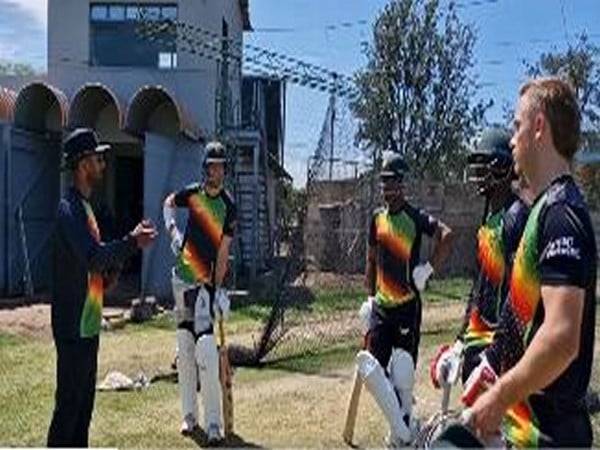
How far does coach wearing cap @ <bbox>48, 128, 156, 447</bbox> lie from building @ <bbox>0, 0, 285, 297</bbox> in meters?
14.4

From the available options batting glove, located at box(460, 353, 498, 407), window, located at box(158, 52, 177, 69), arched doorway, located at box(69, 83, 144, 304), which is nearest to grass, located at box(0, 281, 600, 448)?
batting glove, located at box(460, 353, 498, 407)

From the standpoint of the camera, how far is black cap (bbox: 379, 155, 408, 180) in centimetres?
829

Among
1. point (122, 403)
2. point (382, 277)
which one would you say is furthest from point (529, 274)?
point (122, 403)

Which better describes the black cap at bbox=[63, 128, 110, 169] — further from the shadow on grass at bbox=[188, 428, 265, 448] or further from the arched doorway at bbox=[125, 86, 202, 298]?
the arched doorway at bbox=[125, 86, 202, 298]

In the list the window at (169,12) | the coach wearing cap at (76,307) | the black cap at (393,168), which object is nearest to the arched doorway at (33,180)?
the window at (169,12)

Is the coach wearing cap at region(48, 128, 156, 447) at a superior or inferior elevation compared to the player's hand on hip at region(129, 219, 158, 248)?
inferior

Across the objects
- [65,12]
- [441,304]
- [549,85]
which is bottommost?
[441,304]

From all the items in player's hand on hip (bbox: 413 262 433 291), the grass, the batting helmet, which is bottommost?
the grass

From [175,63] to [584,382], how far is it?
23.0 metres

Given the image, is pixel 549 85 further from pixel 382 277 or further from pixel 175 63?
pixel 175 63

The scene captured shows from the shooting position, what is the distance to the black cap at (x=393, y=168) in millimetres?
8289

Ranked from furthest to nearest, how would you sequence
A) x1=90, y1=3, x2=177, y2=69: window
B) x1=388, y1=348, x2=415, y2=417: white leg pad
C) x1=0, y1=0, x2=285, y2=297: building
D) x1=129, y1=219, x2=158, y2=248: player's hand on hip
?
x1=90, y1=3, x2=177, y2=69: window → x1=0, y1=0, x2=285, y2=297: building → x1=388, y1=348, x2=415, y2=417: white leg pad → x1=129, y1=219, x2=158, y2=248: player's hand on hip

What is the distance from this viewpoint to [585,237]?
11.4 feet

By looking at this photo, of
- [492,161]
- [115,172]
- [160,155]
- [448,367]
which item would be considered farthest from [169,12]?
[448,367]
